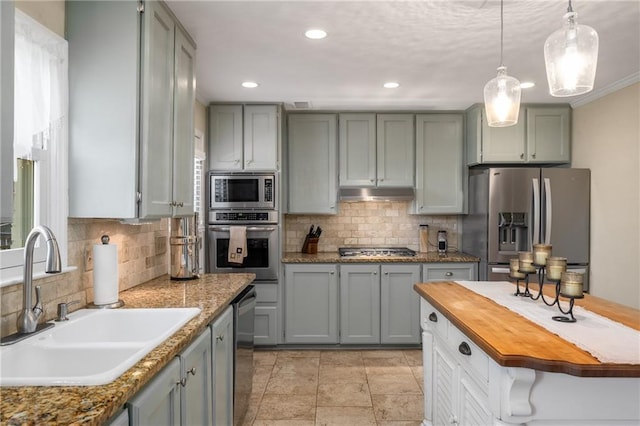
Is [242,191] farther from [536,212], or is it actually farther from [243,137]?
[536,212]

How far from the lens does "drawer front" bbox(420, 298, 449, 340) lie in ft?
7.28

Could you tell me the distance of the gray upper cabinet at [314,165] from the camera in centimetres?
462

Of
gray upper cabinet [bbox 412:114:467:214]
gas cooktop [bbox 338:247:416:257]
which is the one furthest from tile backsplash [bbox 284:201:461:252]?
gray upper cabinet [bbox 412:114:467:214]

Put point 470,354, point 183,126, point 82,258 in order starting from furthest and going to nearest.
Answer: point 183,126 → point 82,258 → point 470,354

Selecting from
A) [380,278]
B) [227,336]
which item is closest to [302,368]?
[380,278]

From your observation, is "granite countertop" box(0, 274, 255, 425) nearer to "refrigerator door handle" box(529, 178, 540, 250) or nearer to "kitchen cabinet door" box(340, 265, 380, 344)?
"kitchen cabinet door" box(340, 265, 380, 344)

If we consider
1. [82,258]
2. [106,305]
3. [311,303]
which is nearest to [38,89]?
[82,258]

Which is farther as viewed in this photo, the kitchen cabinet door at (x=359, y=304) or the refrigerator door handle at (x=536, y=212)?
the kitchen cabinet door at (x=359, y=304)

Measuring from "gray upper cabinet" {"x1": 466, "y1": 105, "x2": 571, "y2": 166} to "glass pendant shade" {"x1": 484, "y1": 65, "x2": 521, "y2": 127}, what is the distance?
2.43 meters

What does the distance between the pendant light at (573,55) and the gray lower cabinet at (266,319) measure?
3.29m

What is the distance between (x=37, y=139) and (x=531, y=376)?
2.12 m

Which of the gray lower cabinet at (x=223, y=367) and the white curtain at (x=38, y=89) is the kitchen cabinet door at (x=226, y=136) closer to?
the gray lower cabinet at (x=223, y=367)

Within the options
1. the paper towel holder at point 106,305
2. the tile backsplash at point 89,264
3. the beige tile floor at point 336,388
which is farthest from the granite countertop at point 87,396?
the beige tile floor at point 336,388

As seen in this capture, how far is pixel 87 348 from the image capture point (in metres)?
1.57
